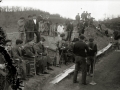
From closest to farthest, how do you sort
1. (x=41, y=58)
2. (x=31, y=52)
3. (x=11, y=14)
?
(x=31, y=52), (x=41, y=58), (x=11, y=14)

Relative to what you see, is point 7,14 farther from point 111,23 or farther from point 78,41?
point 78,41

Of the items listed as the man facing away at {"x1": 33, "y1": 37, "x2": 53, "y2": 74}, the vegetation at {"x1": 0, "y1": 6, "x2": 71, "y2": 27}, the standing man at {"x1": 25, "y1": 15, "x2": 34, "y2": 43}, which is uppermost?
the vegetation at {"x1": 0, "y1": 6, "x2": 71, "y2": 27}

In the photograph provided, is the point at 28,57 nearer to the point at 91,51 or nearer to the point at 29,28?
the point at 91,51

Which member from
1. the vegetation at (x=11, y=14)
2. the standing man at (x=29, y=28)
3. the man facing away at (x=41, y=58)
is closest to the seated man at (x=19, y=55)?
the man facing away at (x=41, y=58)

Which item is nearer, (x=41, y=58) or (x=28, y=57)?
(x=28, y=57)

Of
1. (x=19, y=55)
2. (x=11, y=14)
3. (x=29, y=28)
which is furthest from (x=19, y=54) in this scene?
(x=11, y=14)

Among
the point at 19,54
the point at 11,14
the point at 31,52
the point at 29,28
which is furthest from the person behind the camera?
the point at 11,14

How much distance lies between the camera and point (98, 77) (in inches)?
412

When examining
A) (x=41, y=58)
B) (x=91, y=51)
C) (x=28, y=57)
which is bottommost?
(x=41, y=58)

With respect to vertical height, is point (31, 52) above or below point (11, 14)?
below

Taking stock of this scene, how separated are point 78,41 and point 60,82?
6.27ft

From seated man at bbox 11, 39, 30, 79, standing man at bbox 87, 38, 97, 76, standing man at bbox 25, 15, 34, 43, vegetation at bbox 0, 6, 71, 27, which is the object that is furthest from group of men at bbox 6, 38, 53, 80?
vegetation at bbox 0, 6, 71, 27

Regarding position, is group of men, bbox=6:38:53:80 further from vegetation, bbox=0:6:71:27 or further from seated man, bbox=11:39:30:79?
vegetation, bbox=0:6:71:27

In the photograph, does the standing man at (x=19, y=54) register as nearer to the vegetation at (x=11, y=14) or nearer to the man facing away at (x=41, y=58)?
the man facing away at (x=41, y=58)
